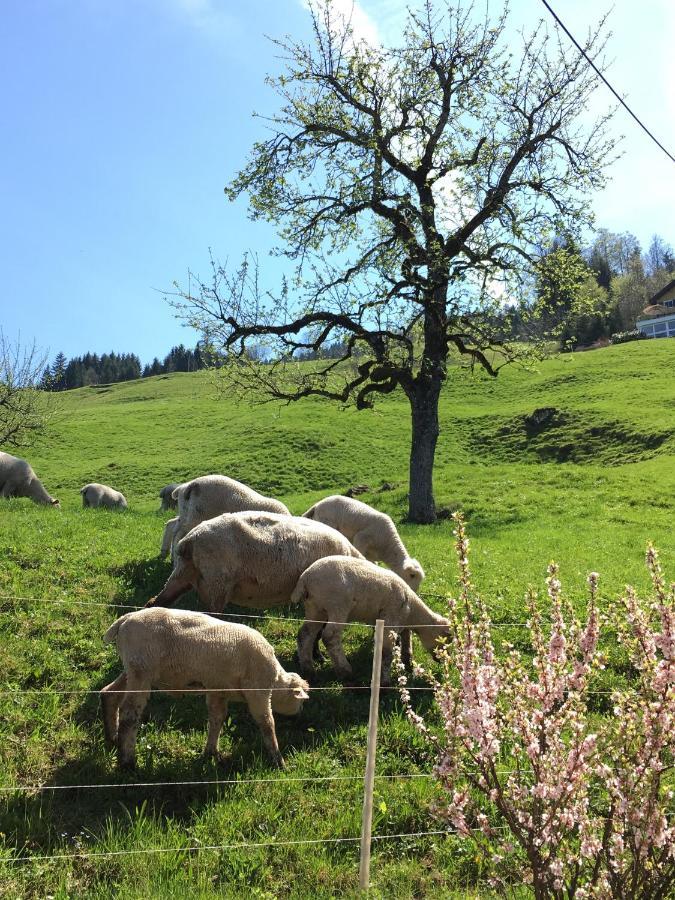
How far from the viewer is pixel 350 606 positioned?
852 centimetres

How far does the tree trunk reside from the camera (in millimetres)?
22078

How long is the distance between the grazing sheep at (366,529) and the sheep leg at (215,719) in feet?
19.7

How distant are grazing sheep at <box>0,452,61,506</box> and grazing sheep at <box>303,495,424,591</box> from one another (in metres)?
15.3

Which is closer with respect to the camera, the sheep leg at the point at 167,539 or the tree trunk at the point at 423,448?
the sheep leg at the point at 167,539

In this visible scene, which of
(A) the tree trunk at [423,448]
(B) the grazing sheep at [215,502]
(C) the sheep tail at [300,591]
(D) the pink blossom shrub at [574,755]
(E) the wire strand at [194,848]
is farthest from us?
(A) the tree trunk at [423,448]

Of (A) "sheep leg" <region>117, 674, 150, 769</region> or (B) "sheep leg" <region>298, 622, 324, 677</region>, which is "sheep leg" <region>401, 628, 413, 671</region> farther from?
(A) "sheep leg" <region>117, 674, 150, 769</region>

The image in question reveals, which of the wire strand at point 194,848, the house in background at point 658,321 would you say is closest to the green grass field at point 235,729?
the wire strand at point 194,848

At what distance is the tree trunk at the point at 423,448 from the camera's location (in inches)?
869

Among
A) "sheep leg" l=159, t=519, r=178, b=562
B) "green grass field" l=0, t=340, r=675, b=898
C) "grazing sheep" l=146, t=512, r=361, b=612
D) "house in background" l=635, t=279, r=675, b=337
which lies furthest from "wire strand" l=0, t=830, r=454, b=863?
"house in background" l=635, t=279, r=675, b=337

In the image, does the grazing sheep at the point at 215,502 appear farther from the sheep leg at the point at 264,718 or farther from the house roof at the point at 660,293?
the house roof at the point at 660,293

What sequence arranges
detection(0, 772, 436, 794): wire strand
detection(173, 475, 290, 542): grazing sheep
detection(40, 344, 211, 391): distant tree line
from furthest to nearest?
detection(40, 344, 211, 391): distant tree line, detection(173, 475, 290, 542): grazing sheep, detection(0, 772, 436, 794): wire strand

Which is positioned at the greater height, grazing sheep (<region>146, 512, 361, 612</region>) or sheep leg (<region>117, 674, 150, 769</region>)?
grazing sheep (<region>146, 512, 361, 612</region>)

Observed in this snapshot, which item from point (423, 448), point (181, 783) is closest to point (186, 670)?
point (181, 783)

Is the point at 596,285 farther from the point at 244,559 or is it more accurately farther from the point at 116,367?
the point at 116,367
